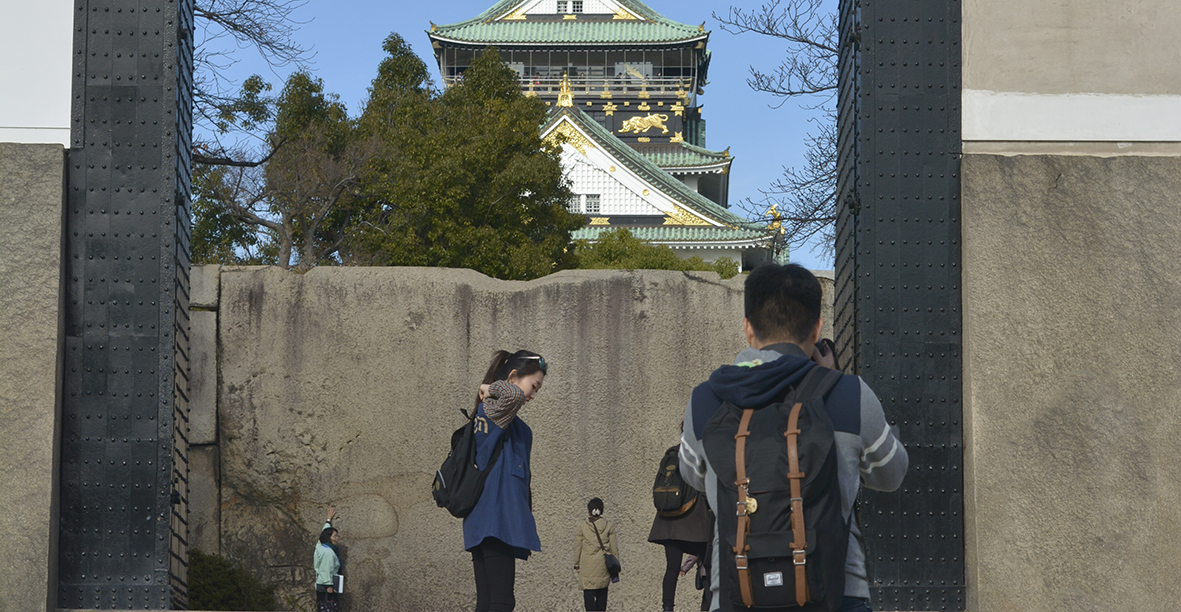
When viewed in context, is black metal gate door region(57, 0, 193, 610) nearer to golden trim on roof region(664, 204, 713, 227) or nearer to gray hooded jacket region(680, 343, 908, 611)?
gray hooded jacket region(680, 343, 908, 611)

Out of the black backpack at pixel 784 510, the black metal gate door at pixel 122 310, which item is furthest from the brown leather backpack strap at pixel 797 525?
the black metal gate door at pixel 122 310

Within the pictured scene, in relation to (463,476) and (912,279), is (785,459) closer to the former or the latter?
(463,476)

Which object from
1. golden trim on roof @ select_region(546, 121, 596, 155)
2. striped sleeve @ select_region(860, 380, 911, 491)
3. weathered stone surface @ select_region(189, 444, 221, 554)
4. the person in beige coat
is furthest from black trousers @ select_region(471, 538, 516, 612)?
golden trim on roof @ select_region(546, 121, 596, 155)

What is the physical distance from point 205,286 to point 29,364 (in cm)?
277

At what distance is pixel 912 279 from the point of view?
6332 millimetres

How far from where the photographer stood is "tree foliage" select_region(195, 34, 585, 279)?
65.3 feet

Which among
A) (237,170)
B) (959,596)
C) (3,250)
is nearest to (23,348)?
(3,250)

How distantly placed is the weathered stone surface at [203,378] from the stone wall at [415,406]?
0.02 metres

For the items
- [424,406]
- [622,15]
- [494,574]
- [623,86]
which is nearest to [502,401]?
[494,574]

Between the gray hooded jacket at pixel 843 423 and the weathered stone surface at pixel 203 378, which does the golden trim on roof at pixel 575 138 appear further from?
the gray hooded jacket at pixel 843 423

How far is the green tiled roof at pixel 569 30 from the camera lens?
47.4 m

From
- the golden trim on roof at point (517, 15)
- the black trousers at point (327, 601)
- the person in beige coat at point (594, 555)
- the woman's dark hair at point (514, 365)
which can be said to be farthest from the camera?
the golden trim on roof at point (517, 15)

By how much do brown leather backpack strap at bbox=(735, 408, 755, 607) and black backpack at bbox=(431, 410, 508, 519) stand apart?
7.84 ft

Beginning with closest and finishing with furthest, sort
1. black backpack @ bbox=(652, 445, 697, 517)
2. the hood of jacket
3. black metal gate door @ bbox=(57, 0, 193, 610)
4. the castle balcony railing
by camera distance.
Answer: the hood of jacket → black metal gate door @ bbox=(57, 0, 193, 610) → black backpack @ bbox=(652, 445, 697, 517) → the castle balcony railing
